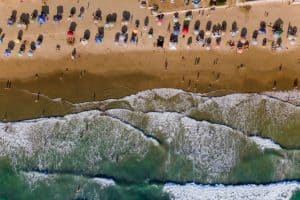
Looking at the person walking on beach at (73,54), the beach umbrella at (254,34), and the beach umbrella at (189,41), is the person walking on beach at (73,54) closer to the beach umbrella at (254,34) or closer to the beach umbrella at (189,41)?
the beach umbrella at (189,41)

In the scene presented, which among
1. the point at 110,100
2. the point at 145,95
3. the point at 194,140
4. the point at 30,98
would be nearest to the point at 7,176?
the point at 30,98

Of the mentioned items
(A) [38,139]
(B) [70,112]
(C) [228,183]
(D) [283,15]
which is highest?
(D) [283,15]

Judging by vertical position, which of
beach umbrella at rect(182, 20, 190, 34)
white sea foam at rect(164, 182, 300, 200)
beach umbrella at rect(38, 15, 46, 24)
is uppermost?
beach umbrella at rect(38, 15, 46, 24)

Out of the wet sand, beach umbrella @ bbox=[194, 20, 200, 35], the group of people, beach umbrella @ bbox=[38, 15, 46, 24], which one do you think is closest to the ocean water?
the wet sand

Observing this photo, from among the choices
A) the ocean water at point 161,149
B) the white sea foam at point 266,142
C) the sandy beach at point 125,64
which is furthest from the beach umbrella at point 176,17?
the white sea foam at point 266,142

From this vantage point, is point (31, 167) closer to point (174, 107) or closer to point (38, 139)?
point (38, 139)

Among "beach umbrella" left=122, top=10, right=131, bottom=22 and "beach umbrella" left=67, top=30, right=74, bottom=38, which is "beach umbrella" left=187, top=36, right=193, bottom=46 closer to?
"beach umbrella" left=122, top=10, right=131, bottom=22
